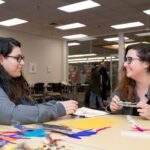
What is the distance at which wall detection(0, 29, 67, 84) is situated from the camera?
10.8 m

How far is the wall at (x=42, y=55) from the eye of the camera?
1078cm

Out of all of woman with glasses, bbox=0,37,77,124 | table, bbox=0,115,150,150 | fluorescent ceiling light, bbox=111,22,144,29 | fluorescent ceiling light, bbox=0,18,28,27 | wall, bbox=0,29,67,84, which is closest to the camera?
table, bbox=0,115,150,150

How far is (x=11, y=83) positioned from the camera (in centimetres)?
176

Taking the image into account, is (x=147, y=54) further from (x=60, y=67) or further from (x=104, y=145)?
(x=60, y=67)

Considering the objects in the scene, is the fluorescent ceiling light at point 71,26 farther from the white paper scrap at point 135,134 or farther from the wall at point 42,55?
the white paper scrap at point 135,134

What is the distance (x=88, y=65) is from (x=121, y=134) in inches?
421

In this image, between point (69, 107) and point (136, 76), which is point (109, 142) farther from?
point (136, 76)

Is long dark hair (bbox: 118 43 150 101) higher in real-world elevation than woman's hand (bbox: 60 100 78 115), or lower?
higher

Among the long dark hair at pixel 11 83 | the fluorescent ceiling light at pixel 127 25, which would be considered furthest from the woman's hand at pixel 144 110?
the fluorescent ceiling light at pixel 127 25

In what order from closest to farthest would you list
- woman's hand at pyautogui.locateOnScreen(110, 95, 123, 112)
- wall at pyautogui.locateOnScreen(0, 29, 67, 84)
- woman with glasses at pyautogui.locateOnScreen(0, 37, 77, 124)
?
woman with glasses at pyautogui.locateOnScreen(0, 37, 77, 124) → woman's hand at pyautogui.locateOnScreen(110, 95, 123, 112) → wall at pyautogui.locateOnScreen(0, 29, 67, 84)

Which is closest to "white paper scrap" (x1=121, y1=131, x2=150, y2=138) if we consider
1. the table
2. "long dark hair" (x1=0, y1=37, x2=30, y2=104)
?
the table

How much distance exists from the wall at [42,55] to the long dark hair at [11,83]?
846 centimetres

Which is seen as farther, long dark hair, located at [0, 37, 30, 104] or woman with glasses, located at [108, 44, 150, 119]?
woman with glasses, located at [108, 44, 150, 119]

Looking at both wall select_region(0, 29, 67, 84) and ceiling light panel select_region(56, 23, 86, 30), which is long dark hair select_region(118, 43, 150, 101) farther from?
wall select_region(0, 29, 67, 84)
